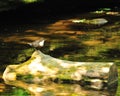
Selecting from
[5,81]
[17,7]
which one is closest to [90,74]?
[5,81]

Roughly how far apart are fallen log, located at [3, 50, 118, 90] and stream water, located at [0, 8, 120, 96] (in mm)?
155

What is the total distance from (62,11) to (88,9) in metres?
1.50

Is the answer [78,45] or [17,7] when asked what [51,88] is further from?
[17,7]

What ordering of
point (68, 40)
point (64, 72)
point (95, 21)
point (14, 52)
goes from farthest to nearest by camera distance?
point (95, 21)
point (68, 40)
point (14, 52)
point (64, 72)

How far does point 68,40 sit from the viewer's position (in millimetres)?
12320

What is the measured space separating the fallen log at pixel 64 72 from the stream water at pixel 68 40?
0.16 m

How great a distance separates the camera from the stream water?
7.85m

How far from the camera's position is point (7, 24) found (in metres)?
15.3

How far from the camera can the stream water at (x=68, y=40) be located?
7.85 metres

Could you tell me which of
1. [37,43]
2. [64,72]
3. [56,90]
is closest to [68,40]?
[37,43]

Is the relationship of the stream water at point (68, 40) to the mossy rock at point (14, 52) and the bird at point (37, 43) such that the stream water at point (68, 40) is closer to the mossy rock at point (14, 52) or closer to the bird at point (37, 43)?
the mossy rock at point (14, 52)

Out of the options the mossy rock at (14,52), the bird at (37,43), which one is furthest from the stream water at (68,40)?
the bird at (37,43)

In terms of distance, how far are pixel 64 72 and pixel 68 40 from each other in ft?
14.4

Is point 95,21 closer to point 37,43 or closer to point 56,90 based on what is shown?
point 37,43
